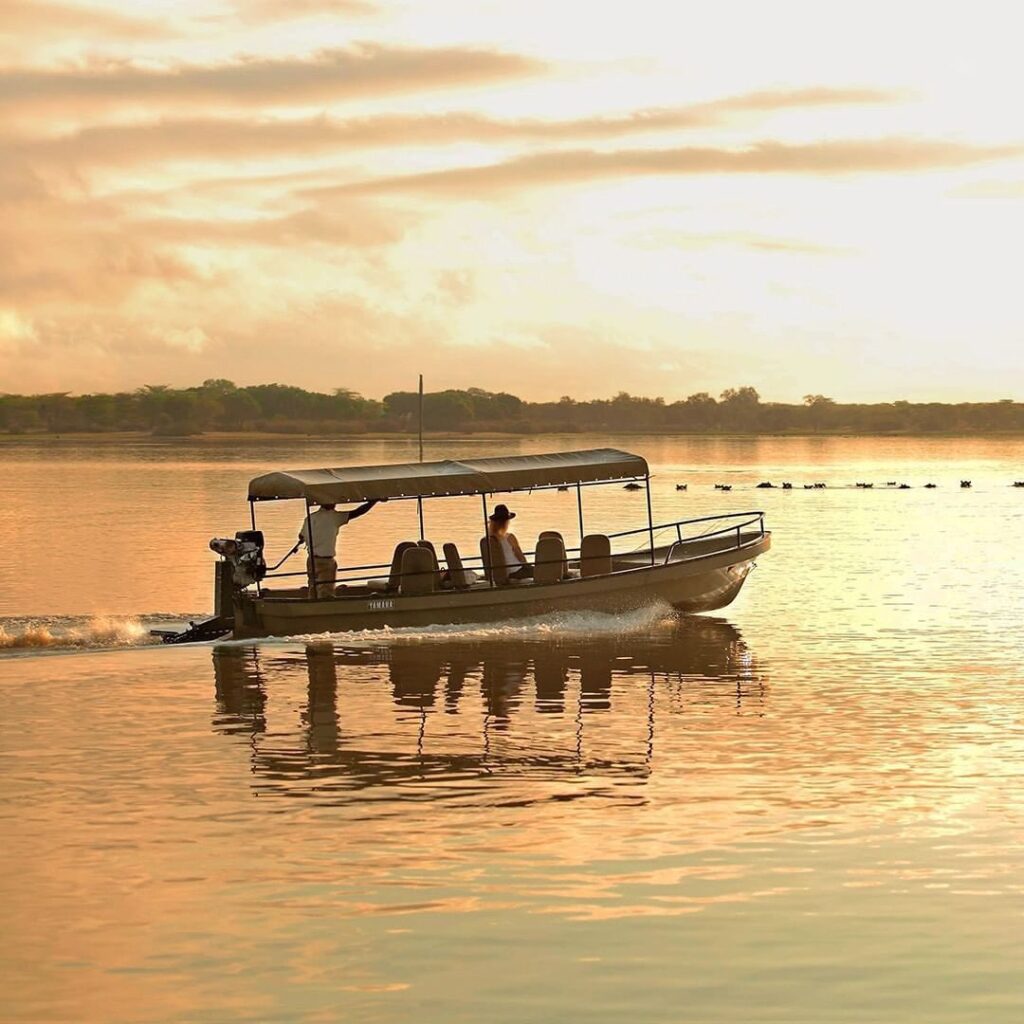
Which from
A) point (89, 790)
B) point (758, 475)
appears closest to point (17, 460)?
point (758, 475)

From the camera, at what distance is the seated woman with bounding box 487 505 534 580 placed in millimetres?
28766

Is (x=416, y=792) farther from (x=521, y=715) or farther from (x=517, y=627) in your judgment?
(x=517, y=627)

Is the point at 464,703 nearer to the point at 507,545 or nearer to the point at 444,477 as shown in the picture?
the point at 507,545

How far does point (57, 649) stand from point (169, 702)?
586cm

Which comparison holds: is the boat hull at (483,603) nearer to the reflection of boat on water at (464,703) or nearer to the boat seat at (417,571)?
the boat seat at (417,571)

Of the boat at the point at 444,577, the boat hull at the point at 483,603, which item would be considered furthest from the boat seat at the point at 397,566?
the boat hull at the point at 483,603

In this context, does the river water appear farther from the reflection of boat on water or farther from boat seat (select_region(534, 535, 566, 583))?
boat seat (select_region(534, 535, 566, 583))

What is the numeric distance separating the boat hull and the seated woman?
2.40 ft

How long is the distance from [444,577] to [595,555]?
259 centimetres

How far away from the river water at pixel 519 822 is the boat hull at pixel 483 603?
0.30 meters

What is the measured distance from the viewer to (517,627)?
28.7 meters

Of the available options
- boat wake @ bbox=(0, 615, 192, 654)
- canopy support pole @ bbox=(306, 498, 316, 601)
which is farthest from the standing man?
boat wake @ bbox=(0, 615, 192, 654)

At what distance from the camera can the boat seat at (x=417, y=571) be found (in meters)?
28.3

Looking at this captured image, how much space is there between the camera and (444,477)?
29.1 meters
